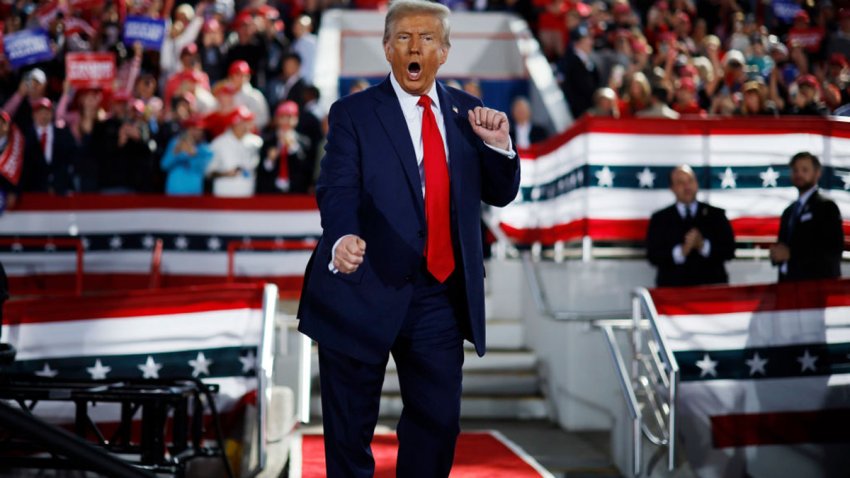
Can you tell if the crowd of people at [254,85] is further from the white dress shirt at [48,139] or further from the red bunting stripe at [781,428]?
the red bunting stripe at [781,428]

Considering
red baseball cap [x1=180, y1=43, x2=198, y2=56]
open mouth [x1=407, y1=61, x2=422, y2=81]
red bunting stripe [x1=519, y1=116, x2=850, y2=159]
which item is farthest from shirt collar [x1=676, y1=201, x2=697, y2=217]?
red baseball cap [x1=180, y1=43, x2=198, y2=56]

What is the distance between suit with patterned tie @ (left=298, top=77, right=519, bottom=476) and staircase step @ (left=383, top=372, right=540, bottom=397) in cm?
494

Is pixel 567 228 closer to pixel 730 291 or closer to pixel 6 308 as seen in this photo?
pixel 730 291

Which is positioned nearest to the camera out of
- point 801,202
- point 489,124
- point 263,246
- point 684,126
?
point 489,124

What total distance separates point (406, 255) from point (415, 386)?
1.45 feet

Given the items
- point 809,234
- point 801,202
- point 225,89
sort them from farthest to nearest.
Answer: point 225,89
point 801,202
point 809,234

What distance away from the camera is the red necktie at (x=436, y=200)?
162 inches

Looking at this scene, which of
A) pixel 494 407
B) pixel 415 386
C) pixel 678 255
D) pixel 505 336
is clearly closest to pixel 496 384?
pixel 494 407

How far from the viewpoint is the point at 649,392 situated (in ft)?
23.7

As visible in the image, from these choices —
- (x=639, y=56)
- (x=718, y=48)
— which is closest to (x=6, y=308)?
(x=639, y=56)

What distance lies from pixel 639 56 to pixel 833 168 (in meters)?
5.53

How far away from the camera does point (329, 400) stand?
4.13 m

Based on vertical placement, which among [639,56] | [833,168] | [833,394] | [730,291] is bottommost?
[833,394]

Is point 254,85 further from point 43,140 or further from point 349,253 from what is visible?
point 349,253
